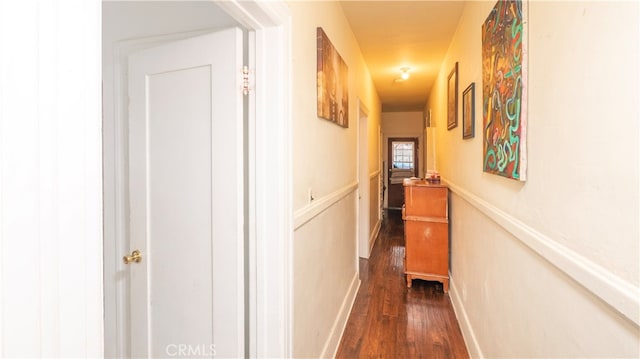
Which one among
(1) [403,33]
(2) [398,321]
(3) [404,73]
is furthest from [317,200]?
(3) [404,73]

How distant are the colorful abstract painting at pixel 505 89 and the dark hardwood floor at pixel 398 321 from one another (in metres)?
1.41

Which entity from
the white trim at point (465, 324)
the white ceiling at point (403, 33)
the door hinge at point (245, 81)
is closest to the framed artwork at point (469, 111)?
the white ceiling at point (403, 33)

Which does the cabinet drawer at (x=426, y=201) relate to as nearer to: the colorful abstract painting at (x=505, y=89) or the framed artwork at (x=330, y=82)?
the framed artwork at (x=330, y=82)

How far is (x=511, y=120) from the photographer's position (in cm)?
144

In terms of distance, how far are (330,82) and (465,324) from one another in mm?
2019

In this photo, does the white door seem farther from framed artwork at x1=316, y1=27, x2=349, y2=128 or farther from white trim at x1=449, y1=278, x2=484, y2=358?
white trim at x1=449, y1=278, x2=484, y2=358

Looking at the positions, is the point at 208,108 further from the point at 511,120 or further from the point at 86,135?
the point at 511,120

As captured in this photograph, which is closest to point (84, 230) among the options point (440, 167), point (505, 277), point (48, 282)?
point (48, 282)

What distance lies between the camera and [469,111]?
2424 millimetres

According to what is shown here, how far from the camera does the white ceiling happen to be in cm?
263

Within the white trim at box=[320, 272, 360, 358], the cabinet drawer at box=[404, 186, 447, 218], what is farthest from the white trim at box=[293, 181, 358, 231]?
the cabinet drawer at box=[404, 186, 447, 218]

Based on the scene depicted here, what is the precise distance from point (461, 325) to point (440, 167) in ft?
7.34

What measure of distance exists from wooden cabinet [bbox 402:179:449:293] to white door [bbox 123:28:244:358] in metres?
2.56

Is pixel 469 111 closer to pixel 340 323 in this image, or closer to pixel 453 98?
pixel 453 98
